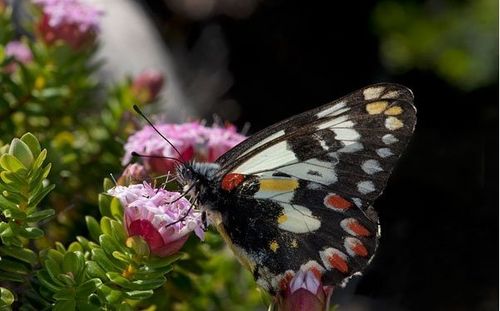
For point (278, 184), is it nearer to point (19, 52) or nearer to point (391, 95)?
point (391, 95)

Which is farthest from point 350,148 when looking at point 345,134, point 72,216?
point 72,216

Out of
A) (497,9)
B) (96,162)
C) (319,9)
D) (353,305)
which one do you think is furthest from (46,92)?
(319,9)

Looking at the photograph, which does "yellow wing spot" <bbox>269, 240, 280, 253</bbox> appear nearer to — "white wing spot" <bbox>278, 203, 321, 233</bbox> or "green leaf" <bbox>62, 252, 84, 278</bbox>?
"white wing spot" <bbox>278, 203, 321, 233</bbox>

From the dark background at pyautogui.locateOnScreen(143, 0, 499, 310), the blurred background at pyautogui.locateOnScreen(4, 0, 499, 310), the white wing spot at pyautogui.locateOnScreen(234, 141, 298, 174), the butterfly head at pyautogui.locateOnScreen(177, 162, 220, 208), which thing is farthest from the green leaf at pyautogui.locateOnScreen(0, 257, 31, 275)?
the dark background at pyautogui.locateOnScreen(143, 0, 499, 310)

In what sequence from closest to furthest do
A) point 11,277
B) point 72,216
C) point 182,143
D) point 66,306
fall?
1. point 66,306
2. point 11,277
3. point 182,143
4. point 72,216

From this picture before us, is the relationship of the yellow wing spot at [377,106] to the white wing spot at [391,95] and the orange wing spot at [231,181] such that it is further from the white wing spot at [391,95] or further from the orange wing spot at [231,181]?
the orange wing spot at [231,181]

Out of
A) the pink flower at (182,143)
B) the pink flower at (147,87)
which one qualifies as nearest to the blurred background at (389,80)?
the pink flower at (147,87)

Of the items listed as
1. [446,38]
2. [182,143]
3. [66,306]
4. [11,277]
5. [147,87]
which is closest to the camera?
[66,306]
